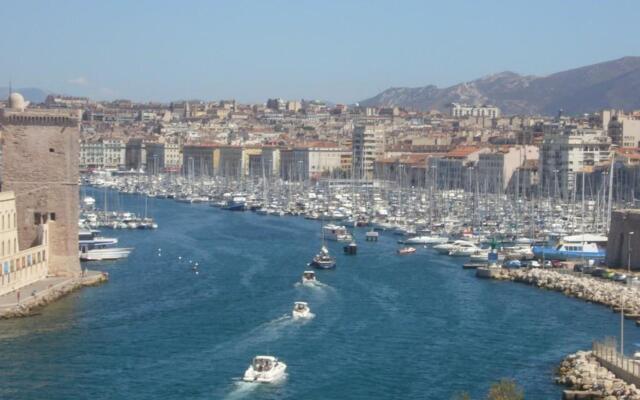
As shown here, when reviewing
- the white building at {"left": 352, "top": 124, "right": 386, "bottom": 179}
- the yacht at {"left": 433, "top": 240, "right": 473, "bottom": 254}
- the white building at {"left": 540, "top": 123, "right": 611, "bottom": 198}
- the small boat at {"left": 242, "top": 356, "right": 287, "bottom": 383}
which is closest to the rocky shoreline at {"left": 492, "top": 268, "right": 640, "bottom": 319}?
the yacht at {"left": 433, "top": 240, "right": 473, "bottom": 254}

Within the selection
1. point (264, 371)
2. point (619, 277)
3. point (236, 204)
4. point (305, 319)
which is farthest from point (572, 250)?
point (236, 204)

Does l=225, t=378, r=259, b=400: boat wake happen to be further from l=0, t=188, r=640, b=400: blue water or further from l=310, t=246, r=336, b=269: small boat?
l=310, t=246, r=336, b=269: small boat

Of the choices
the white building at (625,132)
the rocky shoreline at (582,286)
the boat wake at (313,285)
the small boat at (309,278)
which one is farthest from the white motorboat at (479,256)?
the white building at (625,132)

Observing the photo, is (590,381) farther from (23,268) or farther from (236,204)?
(236,204)

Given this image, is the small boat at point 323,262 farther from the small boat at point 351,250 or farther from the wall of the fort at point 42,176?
the wall of the fort at point 42,176

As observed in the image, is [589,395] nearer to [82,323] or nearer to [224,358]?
[224,358]

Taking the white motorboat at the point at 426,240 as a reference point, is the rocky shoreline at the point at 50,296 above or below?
above
